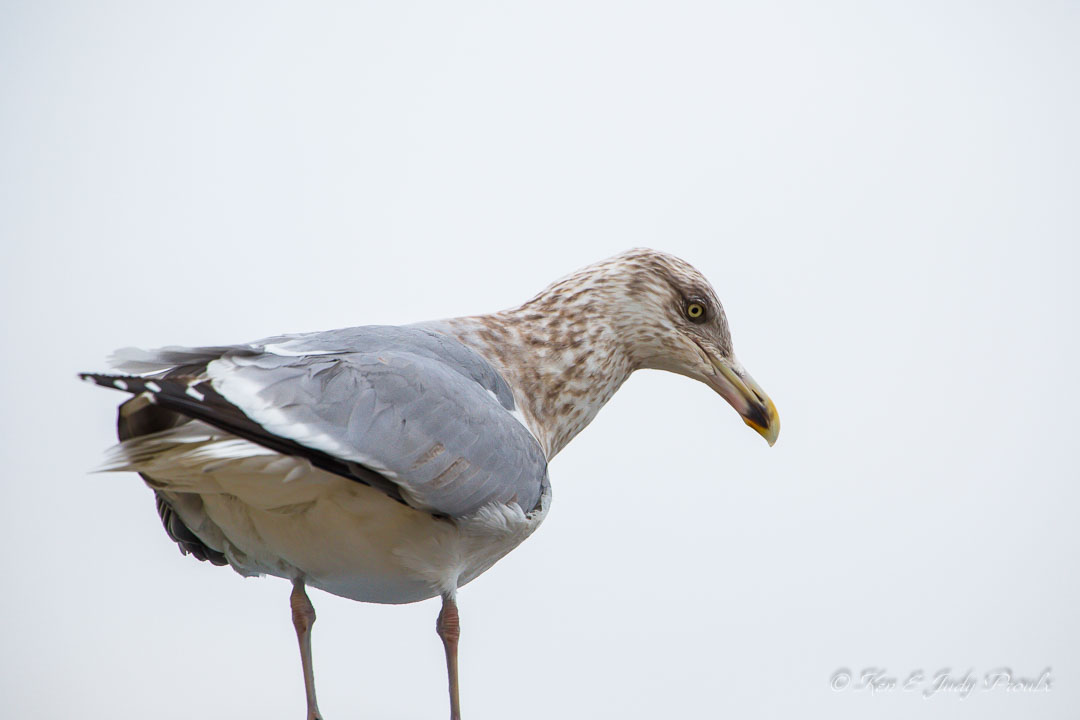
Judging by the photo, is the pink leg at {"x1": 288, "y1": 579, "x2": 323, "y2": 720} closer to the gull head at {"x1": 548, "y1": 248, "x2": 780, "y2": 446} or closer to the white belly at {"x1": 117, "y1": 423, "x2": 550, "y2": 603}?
the white belly at {"x1": 117, "y1": 423, "x2": 550, "y2": 603}

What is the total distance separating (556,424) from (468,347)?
0.40 m

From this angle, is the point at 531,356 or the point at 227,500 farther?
the point at 531,356

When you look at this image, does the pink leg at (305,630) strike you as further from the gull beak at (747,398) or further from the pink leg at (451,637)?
the gull beak at (747,398)

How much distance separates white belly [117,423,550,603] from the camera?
2.06 meters

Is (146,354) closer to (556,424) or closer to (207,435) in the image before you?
(207,435)

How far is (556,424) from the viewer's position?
9.97 feet

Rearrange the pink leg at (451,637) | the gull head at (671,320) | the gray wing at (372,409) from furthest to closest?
the gull head at (671,320)
the pink leg at (451,637)
the gray wing at (372,409)

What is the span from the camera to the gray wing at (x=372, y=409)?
77.5 inches

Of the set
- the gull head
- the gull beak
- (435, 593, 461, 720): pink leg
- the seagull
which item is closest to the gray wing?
the seagull

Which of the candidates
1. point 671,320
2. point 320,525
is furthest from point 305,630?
point 671,320

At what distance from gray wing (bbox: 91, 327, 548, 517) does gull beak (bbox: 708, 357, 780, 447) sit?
90 cm

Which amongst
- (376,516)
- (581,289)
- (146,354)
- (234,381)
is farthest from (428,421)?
(581,289)

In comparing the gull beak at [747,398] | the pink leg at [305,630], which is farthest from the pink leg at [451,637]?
the gull beak at [747,398]

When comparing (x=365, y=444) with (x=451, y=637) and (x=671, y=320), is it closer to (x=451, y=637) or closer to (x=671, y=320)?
(x=451, y=637)
